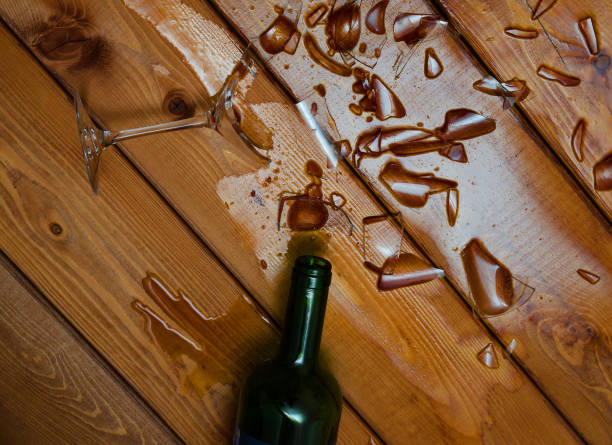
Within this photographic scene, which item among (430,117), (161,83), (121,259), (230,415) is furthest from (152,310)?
(430,117)

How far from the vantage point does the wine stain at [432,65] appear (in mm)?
546

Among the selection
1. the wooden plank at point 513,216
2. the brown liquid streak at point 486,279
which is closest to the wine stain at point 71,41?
the wooden plank at point 513,216

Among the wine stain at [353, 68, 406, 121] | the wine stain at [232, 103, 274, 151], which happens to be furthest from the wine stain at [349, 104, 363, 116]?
the wine stain at [232, 103, 274, 151]

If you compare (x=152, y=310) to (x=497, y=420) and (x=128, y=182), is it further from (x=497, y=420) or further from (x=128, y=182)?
(x=497, y=420)

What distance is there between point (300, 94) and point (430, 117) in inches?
6.7

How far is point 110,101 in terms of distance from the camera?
0.55 metres

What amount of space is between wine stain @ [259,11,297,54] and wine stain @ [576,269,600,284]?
1.61 ft

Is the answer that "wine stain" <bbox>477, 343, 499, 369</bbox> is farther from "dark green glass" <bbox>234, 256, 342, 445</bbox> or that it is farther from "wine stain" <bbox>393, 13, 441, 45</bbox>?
"wine stain" <bbox>393, 13, 441, 45</bbox>

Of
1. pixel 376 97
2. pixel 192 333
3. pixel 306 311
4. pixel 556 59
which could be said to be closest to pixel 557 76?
pixel 556 59

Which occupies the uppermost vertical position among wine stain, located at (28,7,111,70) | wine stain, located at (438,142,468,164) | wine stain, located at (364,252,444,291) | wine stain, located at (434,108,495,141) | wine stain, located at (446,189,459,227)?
wine stain, located at (28,7,111,70)

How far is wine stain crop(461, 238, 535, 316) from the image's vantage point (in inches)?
22.5

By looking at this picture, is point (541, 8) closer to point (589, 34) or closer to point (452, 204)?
point (589, 34)

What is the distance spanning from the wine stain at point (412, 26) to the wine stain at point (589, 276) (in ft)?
1.24

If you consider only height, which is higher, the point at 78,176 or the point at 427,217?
the point at 78,176
